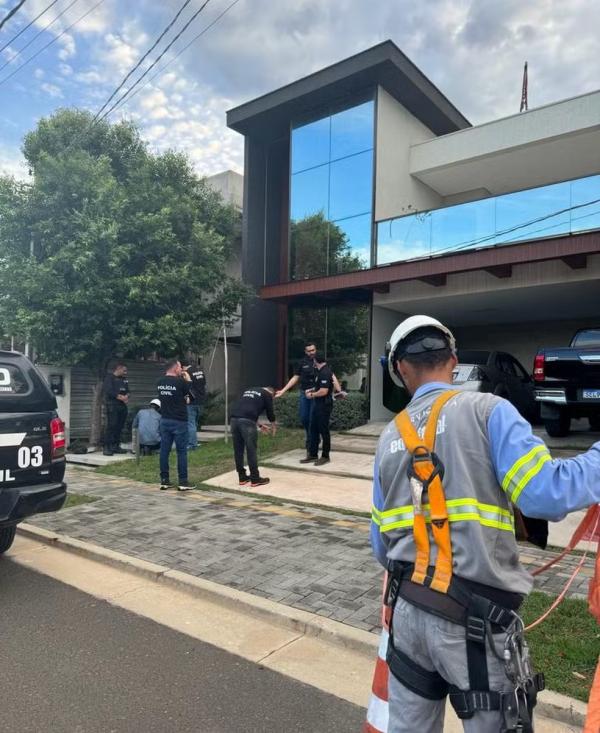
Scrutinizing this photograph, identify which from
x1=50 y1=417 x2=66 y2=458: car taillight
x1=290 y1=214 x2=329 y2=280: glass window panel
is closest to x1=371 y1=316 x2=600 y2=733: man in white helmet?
x1=50 y1=417 x2=66 y2=458: car taillight

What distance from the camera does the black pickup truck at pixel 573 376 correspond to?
806 centimetres

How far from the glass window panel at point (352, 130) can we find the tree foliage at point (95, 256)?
4.01 metres

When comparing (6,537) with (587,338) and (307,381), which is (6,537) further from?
(587,338)

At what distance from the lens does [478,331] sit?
16297 mm

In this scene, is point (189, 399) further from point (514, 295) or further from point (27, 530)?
point (514, 295)

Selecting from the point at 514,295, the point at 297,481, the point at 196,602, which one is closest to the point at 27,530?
the point at 196,602

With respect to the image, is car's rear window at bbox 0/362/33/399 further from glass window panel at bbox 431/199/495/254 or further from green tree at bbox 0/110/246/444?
glass window panel at bbox 431/199/495/254

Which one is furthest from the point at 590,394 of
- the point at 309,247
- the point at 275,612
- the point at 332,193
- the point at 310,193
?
the point at 310,193

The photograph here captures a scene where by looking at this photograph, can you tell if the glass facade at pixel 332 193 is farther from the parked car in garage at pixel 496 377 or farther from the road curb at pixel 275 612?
the road curb at pixel 275 612

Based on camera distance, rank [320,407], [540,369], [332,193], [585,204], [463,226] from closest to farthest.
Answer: [540,369] < [320,407] < [585,204] < [463,226] < [332,193]

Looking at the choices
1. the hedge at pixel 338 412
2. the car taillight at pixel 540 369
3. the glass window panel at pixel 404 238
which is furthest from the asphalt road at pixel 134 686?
the glass window panel at pixel 404 238

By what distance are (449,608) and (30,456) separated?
3.89m

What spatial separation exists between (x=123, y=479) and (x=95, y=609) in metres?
5.11

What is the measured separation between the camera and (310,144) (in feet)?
49.3
